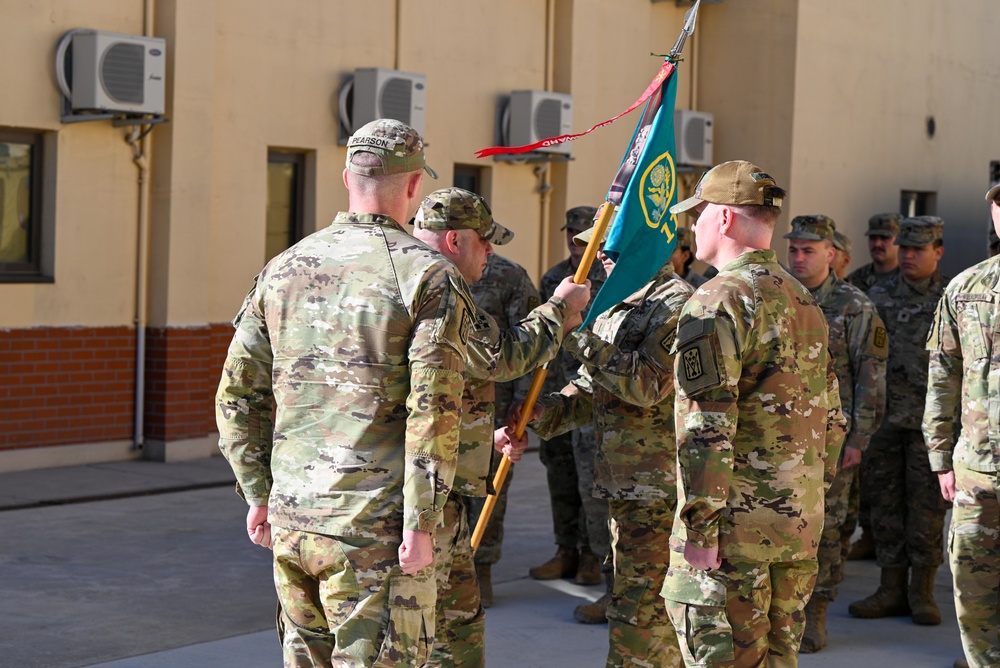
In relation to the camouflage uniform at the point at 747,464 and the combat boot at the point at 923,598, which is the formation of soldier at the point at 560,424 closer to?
the camouflage uniform at the point at 747,464

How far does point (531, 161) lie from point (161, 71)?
4425 mm

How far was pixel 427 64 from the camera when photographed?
12211 millimetres

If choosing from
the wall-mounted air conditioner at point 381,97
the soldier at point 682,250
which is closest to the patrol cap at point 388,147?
the soldier at point 682,250

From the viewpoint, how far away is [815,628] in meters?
6.05

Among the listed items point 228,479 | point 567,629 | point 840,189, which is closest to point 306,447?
point 567,629

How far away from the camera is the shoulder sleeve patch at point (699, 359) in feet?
12.3

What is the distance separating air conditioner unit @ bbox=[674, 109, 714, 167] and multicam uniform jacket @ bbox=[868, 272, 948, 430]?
7330 millimetres

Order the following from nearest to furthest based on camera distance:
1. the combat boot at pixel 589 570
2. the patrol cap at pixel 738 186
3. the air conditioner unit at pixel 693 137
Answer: the patrol cap at pixel 738 186, the combat boot at pixel 589 570, the air conditioner unit at pixel 693 137

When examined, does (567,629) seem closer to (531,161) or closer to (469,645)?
(469,645)

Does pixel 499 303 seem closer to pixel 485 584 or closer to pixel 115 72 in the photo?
pixel 485 584

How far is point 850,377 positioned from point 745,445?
107 inches

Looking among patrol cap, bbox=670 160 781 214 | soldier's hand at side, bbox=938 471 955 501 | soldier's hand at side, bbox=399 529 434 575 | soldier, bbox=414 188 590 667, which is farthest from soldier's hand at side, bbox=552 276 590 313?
soldier's hand at side, bbox=938 471 955 501

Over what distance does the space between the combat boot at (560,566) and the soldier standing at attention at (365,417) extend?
364 centimetres

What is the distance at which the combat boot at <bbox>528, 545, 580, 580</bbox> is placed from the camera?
281 inches
